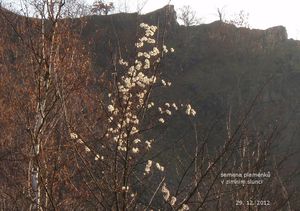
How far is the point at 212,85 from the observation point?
36.8m

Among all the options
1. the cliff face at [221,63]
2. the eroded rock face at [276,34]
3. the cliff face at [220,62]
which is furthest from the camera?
the eroded rock face at [276,34]

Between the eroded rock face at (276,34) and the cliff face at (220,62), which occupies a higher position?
the eroded rock face at (276,34)

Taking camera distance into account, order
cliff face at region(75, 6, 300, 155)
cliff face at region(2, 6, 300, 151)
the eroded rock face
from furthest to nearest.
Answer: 1. the eroded rock face
2. cliff face at region(2, 6, 300, 151)
3. cliff face at region(75, 6, 300, 155)

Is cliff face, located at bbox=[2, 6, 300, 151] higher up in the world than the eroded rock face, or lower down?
lower down

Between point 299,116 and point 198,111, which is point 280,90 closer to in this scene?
point 299,116

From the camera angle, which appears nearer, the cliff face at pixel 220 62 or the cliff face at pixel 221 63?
the cliff face at pixel 221 63

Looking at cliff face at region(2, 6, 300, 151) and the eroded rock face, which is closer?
cliff face at region(2, 6, 300, 151)

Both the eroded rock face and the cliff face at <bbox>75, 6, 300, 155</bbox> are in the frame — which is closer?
the cliff face at <bbox>75, 6, 300, 155</bbox>

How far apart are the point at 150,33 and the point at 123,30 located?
3713 cm

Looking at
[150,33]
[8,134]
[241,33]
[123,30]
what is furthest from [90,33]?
[150,33]

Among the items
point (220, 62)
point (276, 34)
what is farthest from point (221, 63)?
point (276, 34)

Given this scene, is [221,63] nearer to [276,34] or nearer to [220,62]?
[220,62]

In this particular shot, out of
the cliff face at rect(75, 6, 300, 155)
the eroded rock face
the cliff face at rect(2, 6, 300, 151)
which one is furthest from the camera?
the eroded rock face

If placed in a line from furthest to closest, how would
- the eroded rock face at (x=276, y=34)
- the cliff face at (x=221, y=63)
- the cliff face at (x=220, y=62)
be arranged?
the eroded rock face at (x=276, y=34)
the cliff face at (x=220, y=62)
the cliff face at (x=221, y=63)
